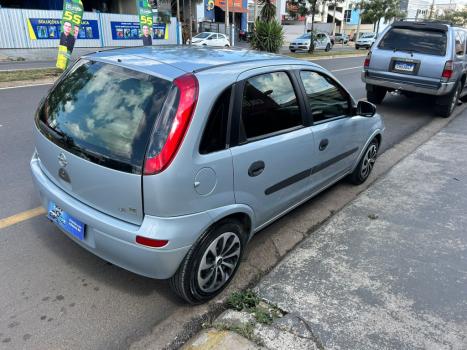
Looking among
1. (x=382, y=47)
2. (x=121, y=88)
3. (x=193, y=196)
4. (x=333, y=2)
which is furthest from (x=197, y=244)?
(x=333, y=2)

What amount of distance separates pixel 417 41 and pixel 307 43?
2458cm

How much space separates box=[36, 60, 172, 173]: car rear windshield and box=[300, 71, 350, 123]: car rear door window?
1574 mm

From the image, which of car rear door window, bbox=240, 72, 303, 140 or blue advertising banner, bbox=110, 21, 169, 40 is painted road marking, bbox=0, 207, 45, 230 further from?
blue advertising banner, bbox=110, 21, 169, 40

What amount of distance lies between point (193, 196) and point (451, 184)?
4177mm

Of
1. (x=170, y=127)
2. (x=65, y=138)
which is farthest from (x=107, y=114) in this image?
(x=170, y=127)

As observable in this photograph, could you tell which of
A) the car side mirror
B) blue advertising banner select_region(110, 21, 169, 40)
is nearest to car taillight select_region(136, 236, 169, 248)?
the car side mirror

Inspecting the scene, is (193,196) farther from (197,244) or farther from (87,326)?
(87,326)

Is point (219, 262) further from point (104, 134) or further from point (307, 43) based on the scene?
point (307, 43)

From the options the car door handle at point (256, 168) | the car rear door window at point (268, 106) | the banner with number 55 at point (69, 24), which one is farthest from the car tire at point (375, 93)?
the banner with number 55 at point (69, 24)

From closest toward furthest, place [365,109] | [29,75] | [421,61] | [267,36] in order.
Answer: [365,109], [421,61], [29,75], [267,36]

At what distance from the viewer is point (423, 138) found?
24.2 feet

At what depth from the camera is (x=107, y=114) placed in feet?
8.28

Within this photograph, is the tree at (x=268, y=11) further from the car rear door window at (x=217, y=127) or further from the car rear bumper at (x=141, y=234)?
the car rear bumper at (x=141, y=234)

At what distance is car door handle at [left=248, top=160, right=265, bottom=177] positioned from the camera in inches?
109
